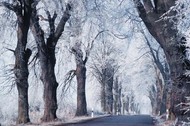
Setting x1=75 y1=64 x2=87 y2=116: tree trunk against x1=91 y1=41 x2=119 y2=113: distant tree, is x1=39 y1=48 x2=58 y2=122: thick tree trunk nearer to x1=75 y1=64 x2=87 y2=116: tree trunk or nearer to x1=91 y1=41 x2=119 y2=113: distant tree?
x1=75 y1=64 x2=87 y2=116: tree trunk

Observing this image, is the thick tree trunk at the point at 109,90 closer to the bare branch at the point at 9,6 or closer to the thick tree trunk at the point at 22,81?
the thick tree trunk at the point at 22,81

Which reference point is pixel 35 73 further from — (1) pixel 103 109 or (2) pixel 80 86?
(1) pixel 103 109

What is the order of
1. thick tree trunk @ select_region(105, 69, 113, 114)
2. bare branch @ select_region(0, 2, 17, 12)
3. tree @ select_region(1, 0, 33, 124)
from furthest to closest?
thick tree trunk @ select_region(105, 69, 113, 114), tree @ select_region(1, 0, 33, 124), bare branch @ select_region(0, 2, 17, 12)

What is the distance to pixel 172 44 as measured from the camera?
51.7 ft

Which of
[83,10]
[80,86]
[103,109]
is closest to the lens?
[83,10]

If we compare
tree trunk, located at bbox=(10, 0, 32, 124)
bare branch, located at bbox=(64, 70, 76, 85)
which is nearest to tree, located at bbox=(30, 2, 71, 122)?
tree trunk, located at bbox=(10, 0, 32, 124)

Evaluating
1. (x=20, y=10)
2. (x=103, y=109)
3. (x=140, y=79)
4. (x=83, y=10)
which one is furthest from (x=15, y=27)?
(x=140, y=79)

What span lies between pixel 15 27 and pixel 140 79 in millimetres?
43475

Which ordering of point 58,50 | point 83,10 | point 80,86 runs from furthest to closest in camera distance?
point 80,86 < point 58,50 < point 83,10

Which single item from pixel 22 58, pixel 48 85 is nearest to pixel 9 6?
pixel 22 58

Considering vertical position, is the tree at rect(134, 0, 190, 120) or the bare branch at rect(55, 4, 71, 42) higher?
the bare branch at rect(55, 4, 71, 42)

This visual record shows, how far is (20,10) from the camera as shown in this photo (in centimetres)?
1933

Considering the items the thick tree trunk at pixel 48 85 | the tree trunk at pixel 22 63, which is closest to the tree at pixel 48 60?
the thick tree trunk at pixel 48 85

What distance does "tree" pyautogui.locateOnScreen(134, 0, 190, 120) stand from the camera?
583 inches
